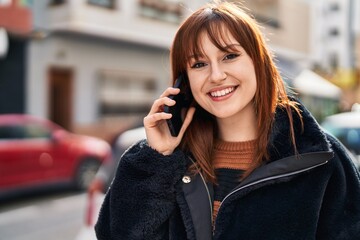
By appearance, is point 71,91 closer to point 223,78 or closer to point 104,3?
point 104,3

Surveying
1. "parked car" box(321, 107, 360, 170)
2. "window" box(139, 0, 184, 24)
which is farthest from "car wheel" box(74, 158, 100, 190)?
"window" box(139, 0, 184, 24)

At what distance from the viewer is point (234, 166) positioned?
168 centimetres

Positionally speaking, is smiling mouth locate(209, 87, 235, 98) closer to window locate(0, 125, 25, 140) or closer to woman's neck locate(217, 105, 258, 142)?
woman's neck locate(217, 105, 258, 142)

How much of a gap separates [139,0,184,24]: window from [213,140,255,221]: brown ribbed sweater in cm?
1298

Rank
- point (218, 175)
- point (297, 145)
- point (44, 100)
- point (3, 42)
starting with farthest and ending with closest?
point (44, 100) < point (3, 42) < point (218, 175) < point (297, 145)

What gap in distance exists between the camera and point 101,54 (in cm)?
1416

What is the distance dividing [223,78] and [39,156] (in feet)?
22.4

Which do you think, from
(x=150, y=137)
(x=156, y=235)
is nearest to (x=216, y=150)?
(x=150, y=137)

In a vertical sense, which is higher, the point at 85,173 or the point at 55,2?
the point at 55,2

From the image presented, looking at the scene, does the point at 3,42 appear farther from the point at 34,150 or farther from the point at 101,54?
the point at 34,150

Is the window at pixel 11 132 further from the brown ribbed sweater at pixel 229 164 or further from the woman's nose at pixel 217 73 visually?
the woman's nose at pixel 217 73

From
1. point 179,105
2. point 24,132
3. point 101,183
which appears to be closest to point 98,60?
point 24,132

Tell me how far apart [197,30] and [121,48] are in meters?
13.4

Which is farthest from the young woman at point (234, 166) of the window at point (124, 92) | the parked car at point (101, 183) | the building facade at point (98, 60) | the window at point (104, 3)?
the window at point (124, 92)
